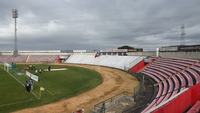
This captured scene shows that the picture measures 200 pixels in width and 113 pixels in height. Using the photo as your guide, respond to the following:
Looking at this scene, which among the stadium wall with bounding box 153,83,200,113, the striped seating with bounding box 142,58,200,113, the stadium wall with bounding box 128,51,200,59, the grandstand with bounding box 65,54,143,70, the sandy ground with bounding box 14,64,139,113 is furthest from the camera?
the grandstand with bounding box 65,54,143,70

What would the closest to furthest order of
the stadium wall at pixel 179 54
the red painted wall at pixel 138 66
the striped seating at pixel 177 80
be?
the striped seating at pixel 177 80, the stadium wall at pixel 179 54, the red painted wall at pixel 138 66

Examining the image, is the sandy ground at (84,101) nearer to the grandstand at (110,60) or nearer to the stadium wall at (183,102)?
the stadium wall at (183,102)

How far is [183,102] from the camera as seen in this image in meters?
16.7

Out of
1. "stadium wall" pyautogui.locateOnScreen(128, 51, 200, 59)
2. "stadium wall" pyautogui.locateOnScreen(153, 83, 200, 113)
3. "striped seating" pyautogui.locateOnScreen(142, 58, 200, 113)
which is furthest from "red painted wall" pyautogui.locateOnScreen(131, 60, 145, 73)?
"stadium wall" pyautogui.locateOnScreen(153, 83, 200, 113)

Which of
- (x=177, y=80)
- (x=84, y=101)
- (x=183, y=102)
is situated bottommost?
(x=84, y=101)

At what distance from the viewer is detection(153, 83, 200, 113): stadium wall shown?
14.8 metres

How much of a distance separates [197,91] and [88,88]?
21325mm

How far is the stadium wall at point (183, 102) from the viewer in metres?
14.8

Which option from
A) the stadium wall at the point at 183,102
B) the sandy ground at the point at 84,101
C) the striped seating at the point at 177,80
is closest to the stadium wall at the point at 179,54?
the striped seating at the point at 177,80

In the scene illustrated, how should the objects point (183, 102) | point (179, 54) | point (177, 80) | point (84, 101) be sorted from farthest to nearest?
point (179, 54)
point (84, 101)
point (177, 80)
point (183, 102)

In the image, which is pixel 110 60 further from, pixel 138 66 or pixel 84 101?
pixel 84 101

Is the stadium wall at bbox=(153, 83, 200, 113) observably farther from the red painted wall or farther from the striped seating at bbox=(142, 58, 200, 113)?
the red painted wall

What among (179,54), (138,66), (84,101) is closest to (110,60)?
(138,66)

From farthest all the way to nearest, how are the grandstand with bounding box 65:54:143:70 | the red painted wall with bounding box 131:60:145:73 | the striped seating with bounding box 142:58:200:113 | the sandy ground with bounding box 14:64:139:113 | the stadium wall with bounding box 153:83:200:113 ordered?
the grandstand with bounding box 65:54:143:70
the red painted wall with bounding box 131:60:145:73
the sandy ground with bounding box 14:64:139:113
the striped seating with bounding box 142:58:200:113
the stadium wall with bounding box 153:83:200:113
